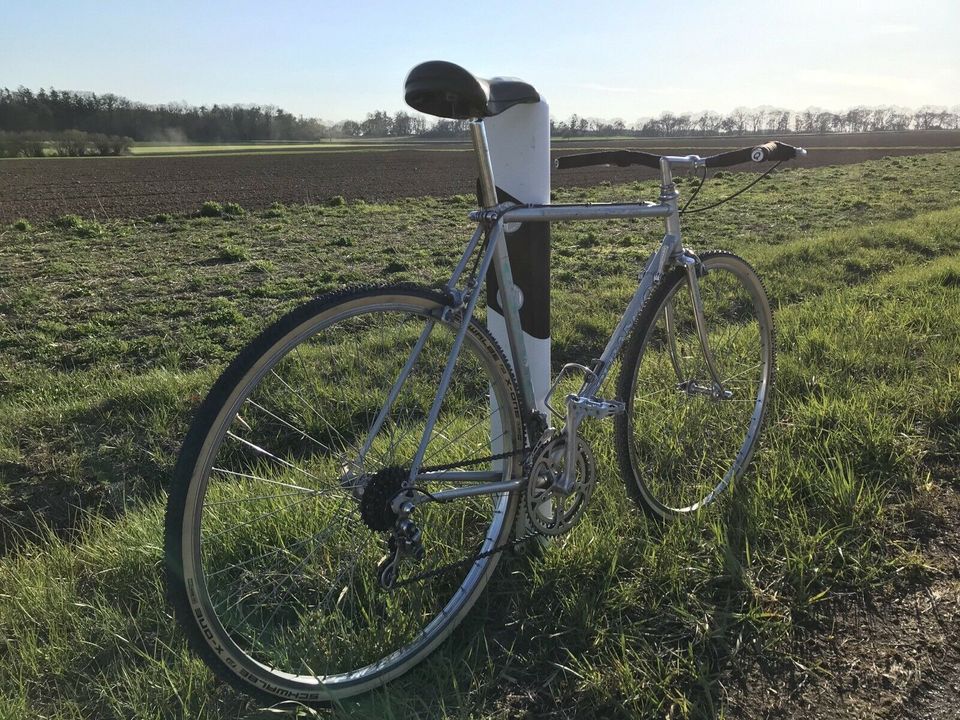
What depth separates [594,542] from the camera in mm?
2262

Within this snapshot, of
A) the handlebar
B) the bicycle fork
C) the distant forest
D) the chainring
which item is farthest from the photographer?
the distant forest

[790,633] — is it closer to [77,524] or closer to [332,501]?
[332,501]

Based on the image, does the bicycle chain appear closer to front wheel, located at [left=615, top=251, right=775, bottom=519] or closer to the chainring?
the chainring

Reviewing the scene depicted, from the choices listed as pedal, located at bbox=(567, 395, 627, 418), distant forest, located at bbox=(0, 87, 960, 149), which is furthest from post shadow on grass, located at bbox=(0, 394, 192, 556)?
distant forest, located at bbox=(0, 87, 960, 149)

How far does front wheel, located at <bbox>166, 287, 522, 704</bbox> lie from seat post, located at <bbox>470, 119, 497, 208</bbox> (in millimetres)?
398

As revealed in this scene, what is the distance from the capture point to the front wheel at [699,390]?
8.58ft

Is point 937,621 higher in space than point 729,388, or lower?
lower

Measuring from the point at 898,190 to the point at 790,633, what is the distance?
21.4 m

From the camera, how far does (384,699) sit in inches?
70.3

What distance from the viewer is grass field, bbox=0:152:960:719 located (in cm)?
182

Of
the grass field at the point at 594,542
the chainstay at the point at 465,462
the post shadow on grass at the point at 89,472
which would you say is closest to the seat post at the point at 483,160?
the chainstay at the point at 465,462

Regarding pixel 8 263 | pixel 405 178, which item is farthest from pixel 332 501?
pixel 405 178

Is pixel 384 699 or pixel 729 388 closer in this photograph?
pixel 384 699

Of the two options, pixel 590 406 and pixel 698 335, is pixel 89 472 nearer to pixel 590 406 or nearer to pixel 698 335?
pixel 590 406
